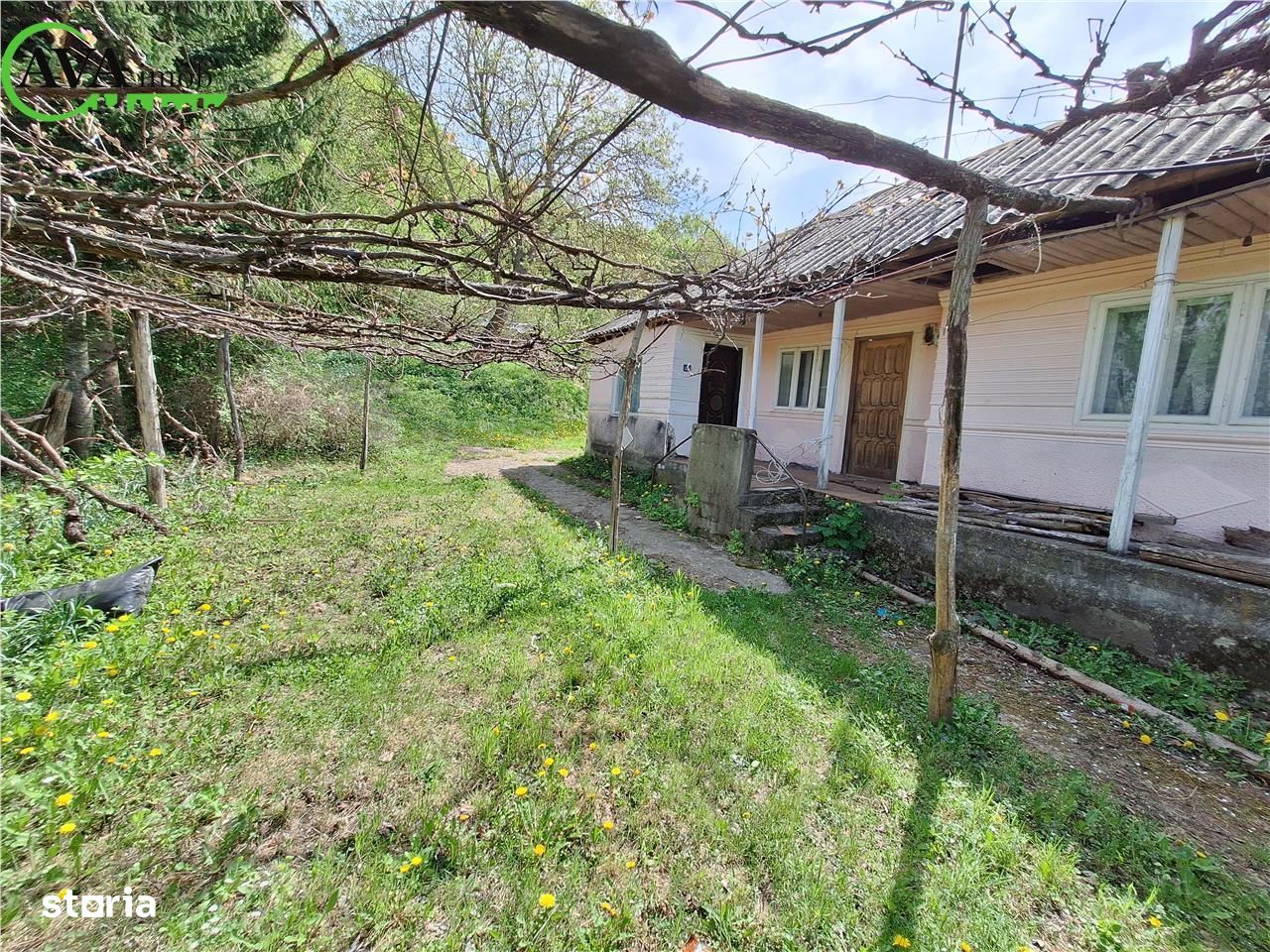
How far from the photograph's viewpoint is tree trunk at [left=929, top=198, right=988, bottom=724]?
2.63 m

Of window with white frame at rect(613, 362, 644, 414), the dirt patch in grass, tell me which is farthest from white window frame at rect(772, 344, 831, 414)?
the dirt patch in grass

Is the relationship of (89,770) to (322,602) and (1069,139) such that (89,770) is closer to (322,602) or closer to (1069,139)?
(322,602)

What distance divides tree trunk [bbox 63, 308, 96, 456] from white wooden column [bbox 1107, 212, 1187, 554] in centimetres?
1187

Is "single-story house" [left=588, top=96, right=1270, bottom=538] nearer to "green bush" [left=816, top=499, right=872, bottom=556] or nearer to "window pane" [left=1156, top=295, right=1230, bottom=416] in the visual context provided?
"window pane" [left=1156, top=295, right=1230, bottom=416]

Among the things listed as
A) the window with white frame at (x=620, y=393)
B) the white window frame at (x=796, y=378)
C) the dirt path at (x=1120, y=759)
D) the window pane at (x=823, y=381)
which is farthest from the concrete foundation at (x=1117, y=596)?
the window with white frame at (x=620, y=393)

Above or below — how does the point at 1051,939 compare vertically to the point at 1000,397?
below

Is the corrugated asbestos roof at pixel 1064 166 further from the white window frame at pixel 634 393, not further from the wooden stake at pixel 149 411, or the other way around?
the wooden stake at pixel 149 411

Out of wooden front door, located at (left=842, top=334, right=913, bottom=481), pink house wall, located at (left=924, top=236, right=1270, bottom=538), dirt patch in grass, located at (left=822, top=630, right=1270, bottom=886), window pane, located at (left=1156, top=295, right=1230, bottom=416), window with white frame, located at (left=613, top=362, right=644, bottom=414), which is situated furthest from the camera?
window with white frame, located at (left=613, top=362, right=644, bottom=414)

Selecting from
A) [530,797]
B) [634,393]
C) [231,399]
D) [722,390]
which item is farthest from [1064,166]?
[231,399]

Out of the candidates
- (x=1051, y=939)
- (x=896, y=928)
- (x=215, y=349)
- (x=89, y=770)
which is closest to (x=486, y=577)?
(x=89, y=770)

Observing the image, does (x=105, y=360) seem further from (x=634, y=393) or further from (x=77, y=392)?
(x=634, y=393)

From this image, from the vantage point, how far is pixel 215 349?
9469 mm

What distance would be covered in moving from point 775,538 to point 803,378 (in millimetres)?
4249

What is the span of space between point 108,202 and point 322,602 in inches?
123
